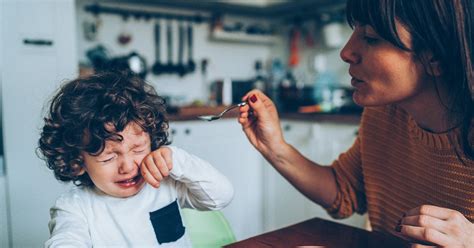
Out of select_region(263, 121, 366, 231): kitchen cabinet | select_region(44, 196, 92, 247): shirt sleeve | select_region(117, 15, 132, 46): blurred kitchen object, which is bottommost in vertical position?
select_region(263, 121, 366, 231): kitchen cabinet

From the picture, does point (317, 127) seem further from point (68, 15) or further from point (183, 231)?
point (183, 231)

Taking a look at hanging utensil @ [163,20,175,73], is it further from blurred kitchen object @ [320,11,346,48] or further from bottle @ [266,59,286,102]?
blurred kitchen object @ [320,11,346,48]

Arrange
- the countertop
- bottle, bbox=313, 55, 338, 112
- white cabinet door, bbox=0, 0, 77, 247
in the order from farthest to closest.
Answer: bottle, bbox=313, 55, 338, 112 < the countertop < white cabinet door, bbox=0, 0, 77, 247

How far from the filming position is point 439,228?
28.2 inches

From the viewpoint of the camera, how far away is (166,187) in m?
1.08

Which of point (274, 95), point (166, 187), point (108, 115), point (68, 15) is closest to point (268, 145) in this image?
point (166, 187)

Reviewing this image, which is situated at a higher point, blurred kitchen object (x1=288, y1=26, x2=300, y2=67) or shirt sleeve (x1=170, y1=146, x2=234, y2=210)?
blurred kitchen object (x1=288, y1=26, x2=300, y2=67)

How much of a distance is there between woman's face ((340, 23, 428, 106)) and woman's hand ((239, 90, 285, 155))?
10.6 inches

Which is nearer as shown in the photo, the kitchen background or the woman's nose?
the woman's nose

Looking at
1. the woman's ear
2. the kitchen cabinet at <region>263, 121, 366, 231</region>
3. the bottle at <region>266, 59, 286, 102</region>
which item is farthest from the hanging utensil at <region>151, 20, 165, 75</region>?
the woman's ear

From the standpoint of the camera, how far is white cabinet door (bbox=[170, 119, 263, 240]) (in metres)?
2.49

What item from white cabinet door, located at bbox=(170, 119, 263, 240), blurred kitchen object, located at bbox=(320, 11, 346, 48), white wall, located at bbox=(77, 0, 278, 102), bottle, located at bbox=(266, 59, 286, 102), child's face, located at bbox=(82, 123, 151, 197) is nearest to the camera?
child's face, located at bbox=(82, 123, 151, 197)

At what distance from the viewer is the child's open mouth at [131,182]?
959mm

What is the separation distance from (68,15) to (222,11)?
1515 millimetres
